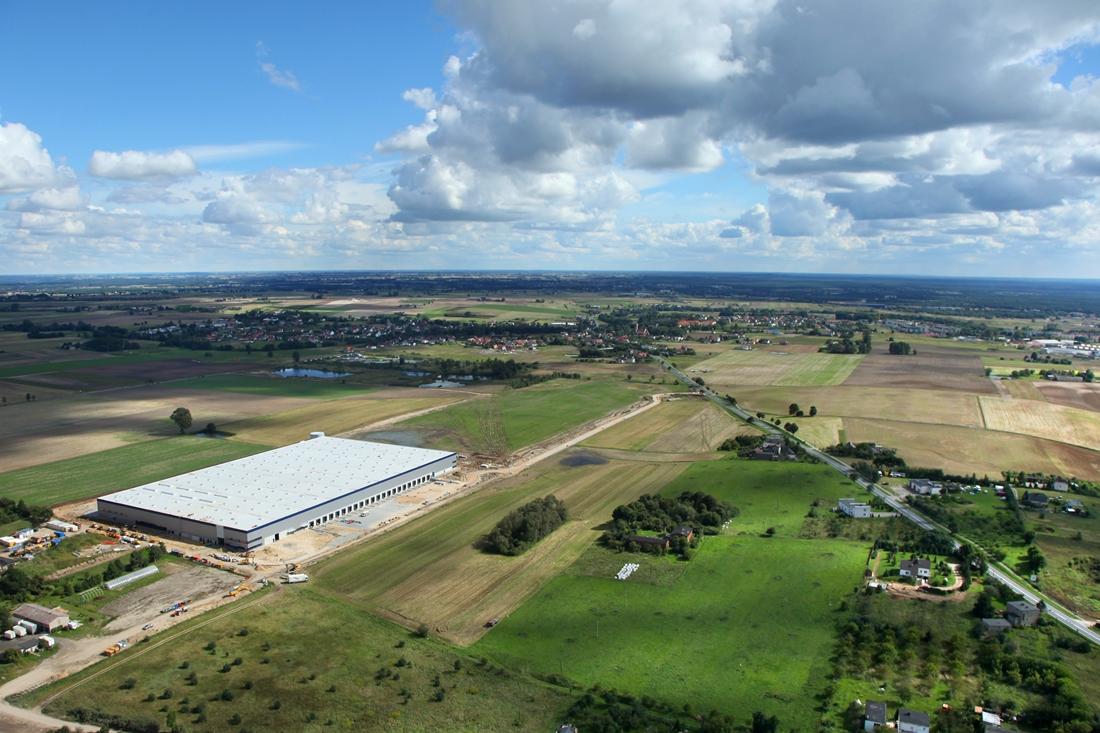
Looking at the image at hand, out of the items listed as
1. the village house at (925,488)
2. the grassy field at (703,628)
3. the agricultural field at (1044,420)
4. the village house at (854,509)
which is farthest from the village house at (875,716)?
the agricultural field at (1044,420)

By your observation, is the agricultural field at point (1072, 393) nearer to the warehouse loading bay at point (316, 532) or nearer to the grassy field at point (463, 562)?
the grassy field at point (463, 562)

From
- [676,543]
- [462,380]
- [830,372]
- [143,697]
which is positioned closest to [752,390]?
[830,372]

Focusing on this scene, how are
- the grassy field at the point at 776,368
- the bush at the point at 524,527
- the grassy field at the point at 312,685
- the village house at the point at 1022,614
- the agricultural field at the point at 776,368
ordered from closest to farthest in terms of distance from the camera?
the grassy field at the point at 312,685, the village house at the point at 1022,614, the bush at the point at 524,527, the agricultural field at the point at 776,368, the grassy field at the point at 776,368

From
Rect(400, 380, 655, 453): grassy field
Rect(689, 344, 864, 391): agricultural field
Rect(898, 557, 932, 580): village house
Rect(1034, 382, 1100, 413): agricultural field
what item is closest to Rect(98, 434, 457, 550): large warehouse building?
Rect(400, 380, 655, 453): grassy field

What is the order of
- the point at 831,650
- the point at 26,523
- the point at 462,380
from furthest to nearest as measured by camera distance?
the point at 462,380 < the point at 26,523 < the point at 831,650

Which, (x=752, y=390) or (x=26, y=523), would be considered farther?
(x=752, y=390)

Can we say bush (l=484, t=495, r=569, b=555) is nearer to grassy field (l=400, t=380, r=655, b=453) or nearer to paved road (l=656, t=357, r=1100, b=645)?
grassy field (l=400, t=380, r=655, b=453)

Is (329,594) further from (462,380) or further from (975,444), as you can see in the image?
(462,380)
